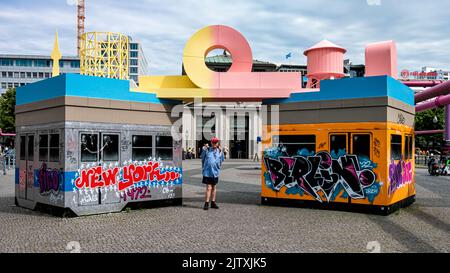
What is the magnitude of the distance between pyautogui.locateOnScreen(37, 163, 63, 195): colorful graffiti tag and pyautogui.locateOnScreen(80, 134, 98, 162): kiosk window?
2.30ft

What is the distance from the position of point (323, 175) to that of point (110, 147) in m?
5.49

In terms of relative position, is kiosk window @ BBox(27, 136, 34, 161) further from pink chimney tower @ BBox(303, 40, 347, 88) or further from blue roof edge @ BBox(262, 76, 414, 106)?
pink chimney tower @ BBox(303, 40, 347, 88)

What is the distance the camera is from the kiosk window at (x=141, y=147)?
431 inches

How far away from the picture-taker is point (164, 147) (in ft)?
37.9

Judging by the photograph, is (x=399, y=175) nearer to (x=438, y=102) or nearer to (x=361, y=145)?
(x=361, y=145)

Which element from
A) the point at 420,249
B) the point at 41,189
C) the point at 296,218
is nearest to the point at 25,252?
the point at 41,189

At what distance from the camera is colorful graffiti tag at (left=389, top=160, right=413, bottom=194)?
34.3 ft

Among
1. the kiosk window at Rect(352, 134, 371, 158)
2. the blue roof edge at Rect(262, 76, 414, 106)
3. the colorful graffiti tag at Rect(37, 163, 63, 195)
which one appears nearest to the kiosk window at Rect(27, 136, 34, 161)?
the colorful graffiti tag at Rect(37, 163, 63, 195)

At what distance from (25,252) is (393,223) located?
24.0 feet

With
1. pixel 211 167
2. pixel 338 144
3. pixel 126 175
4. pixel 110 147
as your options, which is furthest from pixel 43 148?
pixel 338 144

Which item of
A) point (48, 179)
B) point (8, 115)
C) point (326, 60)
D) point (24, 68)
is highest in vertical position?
point (24, 68)

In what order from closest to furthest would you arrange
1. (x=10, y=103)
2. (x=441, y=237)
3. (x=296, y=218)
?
(x=441, y=237) < (x=296, y=218) < (x=10, y=103)

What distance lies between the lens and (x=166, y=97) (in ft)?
37.7
